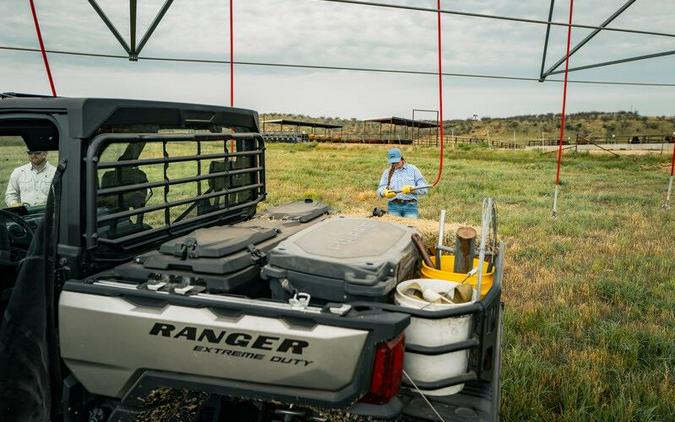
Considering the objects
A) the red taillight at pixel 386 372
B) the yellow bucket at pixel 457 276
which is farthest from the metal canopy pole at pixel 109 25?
the red taillight at pixel 386 372

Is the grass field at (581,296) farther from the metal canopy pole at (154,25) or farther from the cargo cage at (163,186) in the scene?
the metal canopy pole at (154,25)

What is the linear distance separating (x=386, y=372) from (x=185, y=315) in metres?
0.81

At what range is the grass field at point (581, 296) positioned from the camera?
12.2 ft

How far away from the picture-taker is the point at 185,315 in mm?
2158

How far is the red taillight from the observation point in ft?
6.67

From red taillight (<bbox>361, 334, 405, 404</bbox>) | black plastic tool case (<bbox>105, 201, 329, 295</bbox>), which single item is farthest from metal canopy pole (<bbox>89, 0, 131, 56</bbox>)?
red taillight (<bbox>361, 334, 405, 404</bbox>)

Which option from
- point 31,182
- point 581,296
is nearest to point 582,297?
point 581,296

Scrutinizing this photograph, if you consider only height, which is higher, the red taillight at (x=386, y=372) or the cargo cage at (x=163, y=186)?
the cargo cage at (x=163, y=186)

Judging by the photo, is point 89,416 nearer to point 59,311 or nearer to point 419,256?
point 59,311

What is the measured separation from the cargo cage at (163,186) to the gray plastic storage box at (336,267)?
754 mm

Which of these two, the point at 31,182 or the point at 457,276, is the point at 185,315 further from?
the point at 31,182

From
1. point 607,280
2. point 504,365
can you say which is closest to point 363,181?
point 607,280

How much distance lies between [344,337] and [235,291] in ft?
2.33

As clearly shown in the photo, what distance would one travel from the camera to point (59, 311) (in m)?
2.36
